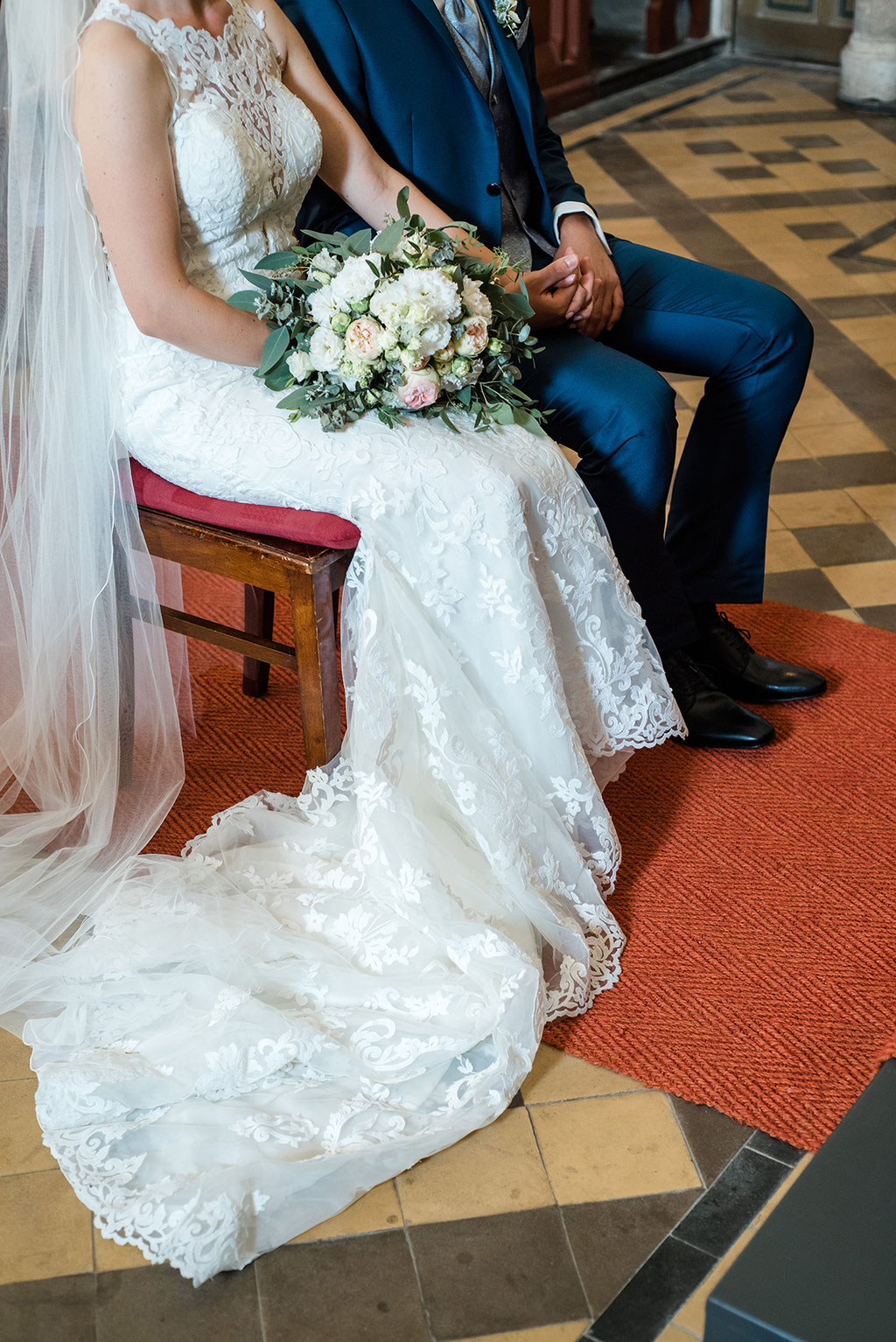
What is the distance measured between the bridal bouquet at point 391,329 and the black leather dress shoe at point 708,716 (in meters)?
0.64

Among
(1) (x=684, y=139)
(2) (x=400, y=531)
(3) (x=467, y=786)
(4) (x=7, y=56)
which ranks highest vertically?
(4) (x=7, y=56)

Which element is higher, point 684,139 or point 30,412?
→ point 30,412

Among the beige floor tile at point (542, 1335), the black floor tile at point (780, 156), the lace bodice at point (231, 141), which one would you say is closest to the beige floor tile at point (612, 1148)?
the beige floor tile at point (542, 1335)

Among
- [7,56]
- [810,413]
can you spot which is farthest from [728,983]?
[810,413]

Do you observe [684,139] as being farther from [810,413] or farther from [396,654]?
[396,654]

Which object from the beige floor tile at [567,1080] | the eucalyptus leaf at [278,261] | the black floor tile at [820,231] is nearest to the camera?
the beige floor tile at [567,1080]

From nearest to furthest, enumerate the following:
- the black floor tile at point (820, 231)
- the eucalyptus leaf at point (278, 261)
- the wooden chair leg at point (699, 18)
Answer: the eucalyptus leaf at point (278, 261), the black floor tile at point (820, 231), the wooden chair leg at point (699, 18)

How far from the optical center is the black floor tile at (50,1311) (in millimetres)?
1488

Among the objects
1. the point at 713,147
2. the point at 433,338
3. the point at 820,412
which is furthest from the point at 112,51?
the point at 713,147

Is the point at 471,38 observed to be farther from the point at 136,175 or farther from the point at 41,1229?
the point at 41,1229

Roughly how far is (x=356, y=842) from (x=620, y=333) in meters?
1.22

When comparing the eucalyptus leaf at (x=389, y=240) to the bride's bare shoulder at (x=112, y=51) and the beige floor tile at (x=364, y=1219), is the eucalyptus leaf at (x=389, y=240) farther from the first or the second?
the beige floor tile at (x=364, y=1219)

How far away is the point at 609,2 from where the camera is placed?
8.16 meters

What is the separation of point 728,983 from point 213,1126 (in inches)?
31.1
